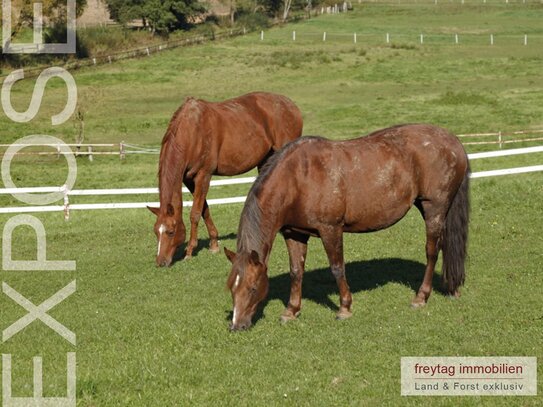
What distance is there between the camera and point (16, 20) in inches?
1770

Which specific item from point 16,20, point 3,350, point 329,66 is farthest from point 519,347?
point 329,66

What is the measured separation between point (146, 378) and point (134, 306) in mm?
3530

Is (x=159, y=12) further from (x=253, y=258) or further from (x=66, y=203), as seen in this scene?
(x=253, y=258)

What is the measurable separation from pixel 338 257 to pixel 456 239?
2.20 metres

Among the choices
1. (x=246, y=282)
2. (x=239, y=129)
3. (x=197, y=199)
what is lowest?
(x=246, y=282)

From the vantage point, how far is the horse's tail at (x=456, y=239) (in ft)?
39.2

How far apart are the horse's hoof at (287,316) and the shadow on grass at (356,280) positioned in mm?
424

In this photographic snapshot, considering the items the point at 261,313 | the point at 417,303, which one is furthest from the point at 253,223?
the point at 417,303

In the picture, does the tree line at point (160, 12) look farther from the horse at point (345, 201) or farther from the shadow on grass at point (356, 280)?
the horse at point (345, 201)

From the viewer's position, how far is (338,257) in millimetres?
11133

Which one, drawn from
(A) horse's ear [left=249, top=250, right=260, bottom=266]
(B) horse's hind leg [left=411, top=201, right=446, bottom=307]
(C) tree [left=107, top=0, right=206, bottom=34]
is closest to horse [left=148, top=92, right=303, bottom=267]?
(A) horse's ear [left=249, top=250, right=260, bottom=266]

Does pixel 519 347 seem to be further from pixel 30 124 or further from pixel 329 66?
pixel 329 66

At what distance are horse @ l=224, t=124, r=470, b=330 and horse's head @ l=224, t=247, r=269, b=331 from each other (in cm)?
1

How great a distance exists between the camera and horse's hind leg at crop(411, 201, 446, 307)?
462 inches
